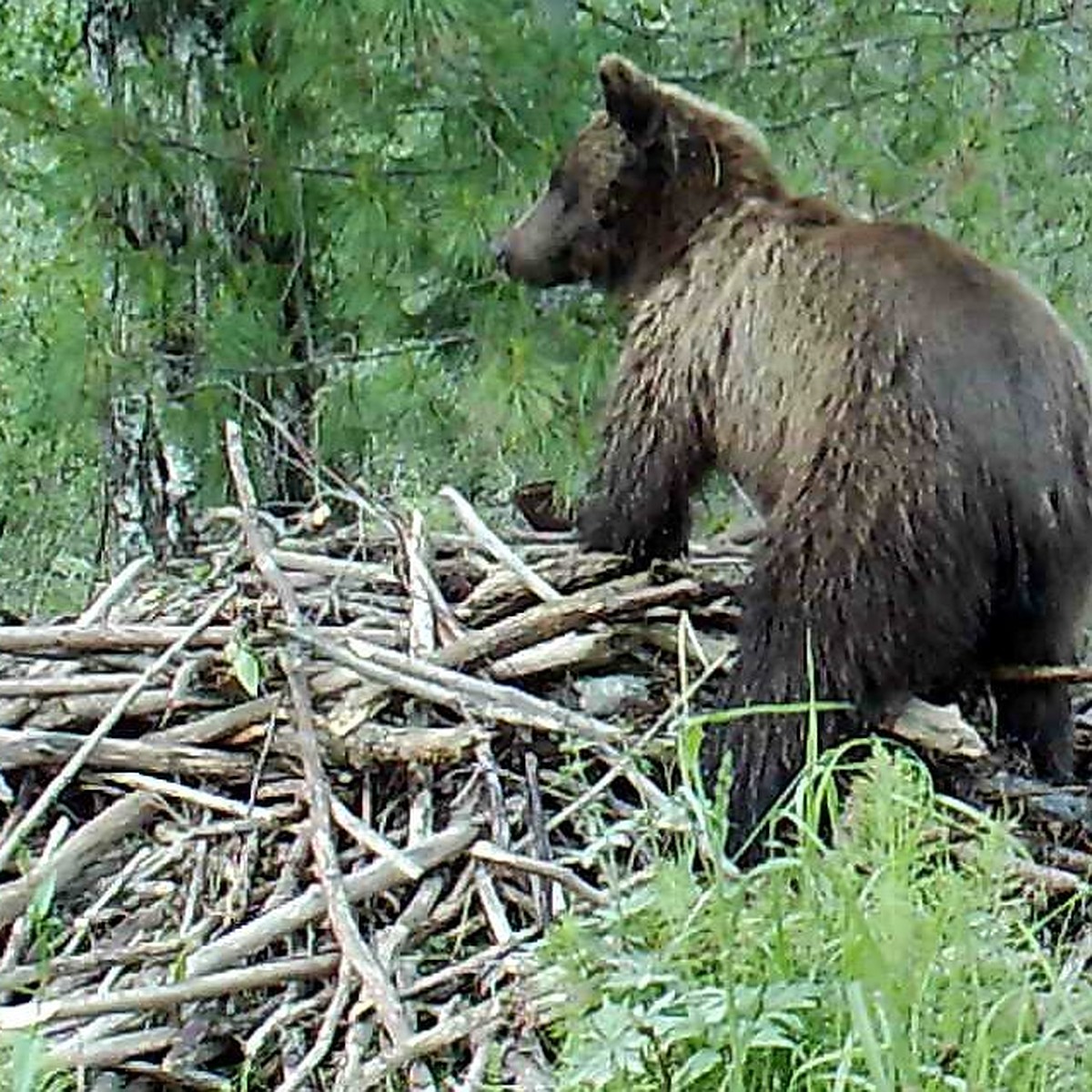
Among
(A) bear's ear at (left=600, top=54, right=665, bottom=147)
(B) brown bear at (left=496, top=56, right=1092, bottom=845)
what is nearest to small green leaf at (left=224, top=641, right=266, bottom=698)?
(B) brown bear at (left=496, top=56, right=1092, bottom=845)

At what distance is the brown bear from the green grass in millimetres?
1100

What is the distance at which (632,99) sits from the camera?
19.0 feet

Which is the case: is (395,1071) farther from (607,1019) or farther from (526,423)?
(526,423)

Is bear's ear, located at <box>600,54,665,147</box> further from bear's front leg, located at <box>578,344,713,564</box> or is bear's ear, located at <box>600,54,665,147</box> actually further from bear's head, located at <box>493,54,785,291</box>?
bear's front leg, located at <box>578,344,713,564</box>

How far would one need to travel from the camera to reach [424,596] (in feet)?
16.1

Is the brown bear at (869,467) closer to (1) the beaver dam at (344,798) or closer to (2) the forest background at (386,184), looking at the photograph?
(1) the beaver dam at (344,798)

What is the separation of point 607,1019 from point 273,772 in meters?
1.60

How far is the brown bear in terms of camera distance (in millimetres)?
4395

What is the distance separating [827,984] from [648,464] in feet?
8.03

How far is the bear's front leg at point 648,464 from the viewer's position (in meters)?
5.30

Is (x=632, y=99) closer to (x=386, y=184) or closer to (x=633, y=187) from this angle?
(x=633, y=187)

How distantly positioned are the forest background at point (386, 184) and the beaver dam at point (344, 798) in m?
1.45

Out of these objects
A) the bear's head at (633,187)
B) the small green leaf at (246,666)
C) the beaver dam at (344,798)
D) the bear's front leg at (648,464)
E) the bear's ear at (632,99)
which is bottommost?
the beaver dam at (344,798)

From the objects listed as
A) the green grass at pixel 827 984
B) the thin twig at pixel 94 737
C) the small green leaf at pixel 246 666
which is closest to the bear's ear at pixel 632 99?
the thin twig at pixel 94 737
